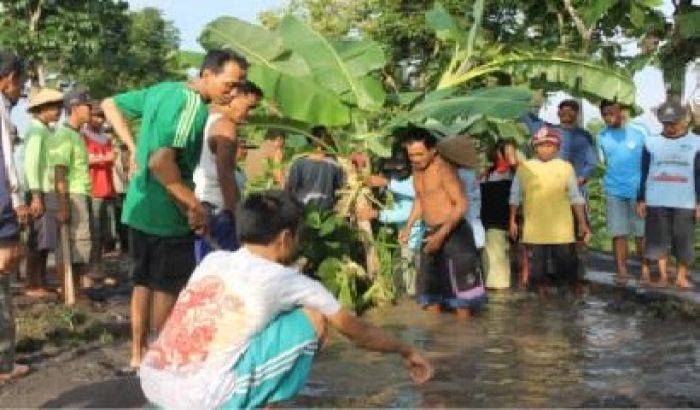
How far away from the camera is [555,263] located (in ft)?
34.7

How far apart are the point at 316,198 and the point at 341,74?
1.17 m

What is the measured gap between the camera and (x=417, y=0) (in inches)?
1380

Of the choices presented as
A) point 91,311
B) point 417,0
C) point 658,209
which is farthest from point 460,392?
point 417,0

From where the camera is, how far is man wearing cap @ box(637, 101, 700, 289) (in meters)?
10.6

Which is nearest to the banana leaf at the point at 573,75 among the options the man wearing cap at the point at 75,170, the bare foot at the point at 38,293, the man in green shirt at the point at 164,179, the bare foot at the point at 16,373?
the man wearing cap at the point at 75,170

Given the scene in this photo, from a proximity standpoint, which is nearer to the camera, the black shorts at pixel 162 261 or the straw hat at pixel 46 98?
the black shorts at pixel 162 261

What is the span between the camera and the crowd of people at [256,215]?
375 centimetres

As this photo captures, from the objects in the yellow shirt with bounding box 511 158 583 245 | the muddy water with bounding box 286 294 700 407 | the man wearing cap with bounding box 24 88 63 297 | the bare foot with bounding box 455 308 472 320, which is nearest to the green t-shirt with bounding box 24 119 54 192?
the man wearing cap with bounding box 24 88 63 297

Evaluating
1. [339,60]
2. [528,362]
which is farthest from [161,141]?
[339,60]

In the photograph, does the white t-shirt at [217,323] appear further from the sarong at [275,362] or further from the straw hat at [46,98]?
the straw hat at [46,98]

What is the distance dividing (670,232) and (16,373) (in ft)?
21.9

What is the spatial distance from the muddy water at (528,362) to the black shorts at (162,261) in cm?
92

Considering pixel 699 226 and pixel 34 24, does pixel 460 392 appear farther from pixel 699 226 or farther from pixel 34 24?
pixel 34 24

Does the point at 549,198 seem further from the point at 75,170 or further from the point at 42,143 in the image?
the point at 42,143
